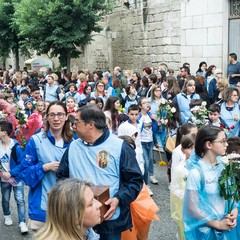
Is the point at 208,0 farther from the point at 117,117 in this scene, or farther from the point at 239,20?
the point at 117,117

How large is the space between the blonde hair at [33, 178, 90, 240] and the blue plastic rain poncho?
145 centimetres

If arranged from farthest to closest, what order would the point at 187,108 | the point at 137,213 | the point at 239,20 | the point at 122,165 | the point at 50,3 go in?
the point at 50,3 < the point at 239,20 < the point at 187,108 < the point at 137,213 < the point at 122,165

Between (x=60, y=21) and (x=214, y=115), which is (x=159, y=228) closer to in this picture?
(x=214, y=115)

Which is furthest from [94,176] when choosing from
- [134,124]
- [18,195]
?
[134,124]

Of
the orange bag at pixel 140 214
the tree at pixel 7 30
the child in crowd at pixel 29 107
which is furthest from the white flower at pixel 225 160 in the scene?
the tree at pixel 7 30

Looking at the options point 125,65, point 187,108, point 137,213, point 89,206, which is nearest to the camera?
point 89,206

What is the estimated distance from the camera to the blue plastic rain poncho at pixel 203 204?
3848 mm

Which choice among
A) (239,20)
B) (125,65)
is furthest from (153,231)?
(125,65)

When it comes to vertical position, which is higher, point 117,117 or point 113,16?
point 113,16

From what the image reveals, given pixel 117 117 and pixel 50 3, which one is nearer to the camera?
pixel 117 117

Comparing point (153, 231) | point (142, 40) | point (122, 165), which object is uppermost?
point (142, 40)

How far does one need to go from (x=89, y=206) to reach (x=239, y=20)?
40.9ft

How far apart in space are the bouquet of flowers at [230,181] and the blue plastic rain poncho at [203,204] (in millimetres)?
60

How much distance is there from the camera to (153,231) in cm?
635
